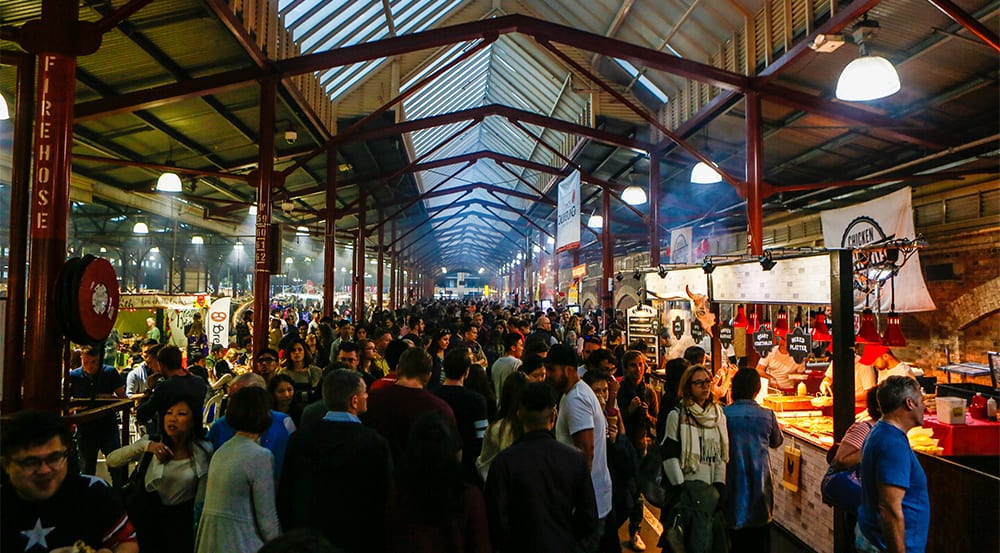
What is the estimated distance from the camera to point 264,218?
27.1ft

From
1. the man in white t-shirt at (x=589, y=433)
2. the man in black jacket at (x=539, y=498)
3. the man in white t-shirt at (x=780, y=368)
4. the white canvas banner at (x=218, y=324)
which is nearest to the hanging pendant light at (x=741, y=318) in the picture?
the man in white t-shirt at (x=780, y=368)

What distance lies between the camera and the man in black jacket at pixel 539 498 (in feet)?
8.65

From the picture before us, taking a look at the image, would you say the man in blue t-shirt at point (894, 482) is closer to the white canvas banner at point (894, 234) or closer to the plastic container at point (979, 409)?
the plastic container at point (979, 409)

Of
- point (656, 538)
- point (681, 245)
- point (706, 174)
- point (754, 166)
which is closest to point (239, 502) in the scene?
point (656, 538)

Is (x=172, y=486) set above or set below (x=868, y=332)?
below

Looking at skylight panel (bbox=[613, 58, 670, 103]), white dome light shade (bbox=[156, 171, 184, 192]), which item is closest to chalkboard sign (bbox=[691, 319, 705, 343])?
skylight panel (bbox=[613, 58, 670, 103])

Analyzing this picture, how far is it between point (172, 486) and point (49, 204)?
2.22m

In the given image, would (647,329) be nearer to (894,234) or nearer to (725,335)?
(725,335)

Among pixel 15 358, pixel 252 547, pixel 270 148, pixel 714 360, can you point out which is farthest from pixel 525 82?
pixel 252 547

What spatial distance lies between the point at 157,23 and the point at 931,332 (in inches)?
487

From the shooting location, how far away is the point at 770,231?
14875 millimetres

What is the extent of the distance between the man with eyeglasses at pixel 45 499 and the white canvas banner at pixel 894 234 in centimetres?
873

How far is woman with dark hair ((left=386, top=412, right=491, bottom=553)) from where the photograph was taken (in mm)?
2223

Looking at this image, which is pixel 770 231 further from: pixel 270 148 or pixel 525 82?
pixel 270 148
